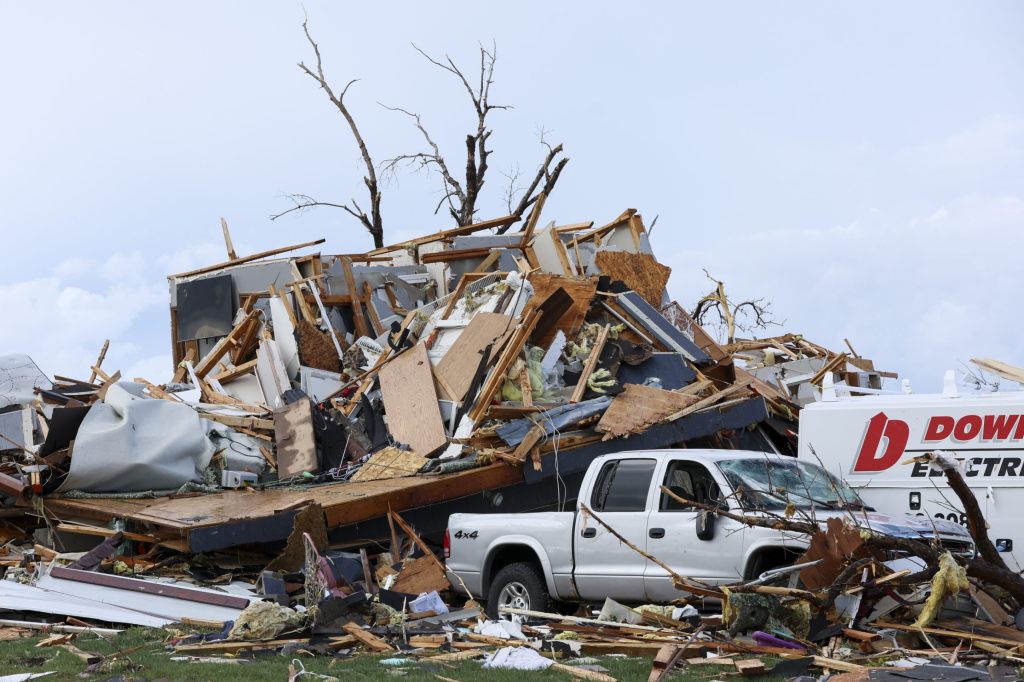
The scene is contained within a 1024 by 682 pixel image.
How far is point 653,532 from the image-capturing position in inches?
399

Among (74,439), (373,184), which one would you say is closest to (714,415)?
(74,439)

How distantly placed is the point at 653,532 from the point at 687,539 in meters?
0.39

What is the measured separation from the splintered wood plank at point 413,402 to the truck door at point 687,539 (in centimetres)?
595

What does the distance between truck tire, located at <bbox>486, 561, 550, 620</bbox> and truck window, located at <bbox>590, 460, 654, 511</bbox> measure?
92 cm

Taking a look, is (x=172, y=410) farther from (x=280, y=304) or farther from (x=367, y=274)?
(x=367, y=274)

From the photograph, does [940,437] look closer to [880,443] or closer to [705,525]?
[880,443]

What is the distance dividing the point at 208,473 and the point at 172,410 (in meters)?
1.13

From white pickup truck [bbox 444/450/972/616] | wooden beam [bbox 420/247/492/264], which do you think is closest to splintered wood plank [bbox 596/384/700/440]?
white pickup truck [bbox 444/450/972/616]

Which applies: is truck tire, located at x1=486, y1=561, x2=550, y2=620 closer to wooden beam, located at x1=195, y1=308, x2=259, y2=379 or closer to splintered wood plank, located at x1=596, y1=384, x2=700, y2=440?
splintered wood plank, located at x1=596, y1=384, x2=700, y2=440

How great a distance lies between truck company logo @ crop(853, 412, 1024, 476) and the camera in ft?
35.2

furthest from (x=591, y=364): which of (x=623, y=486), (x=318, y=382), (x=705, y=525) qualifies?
(x=705, y=525)

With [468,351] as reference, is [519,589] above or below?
below

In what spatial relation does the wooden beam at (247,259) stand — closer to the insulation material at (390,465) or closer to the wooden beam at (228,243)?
the wooden beam at (228,243)

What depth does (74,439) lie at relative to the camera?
16.3m
